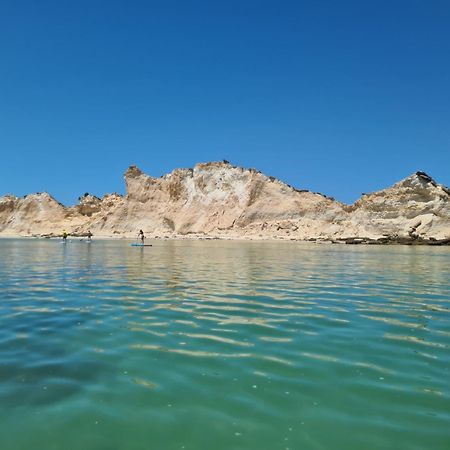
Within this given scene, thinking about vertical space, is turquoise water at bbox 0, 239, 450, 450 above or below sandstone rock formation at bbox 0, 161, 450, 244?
below

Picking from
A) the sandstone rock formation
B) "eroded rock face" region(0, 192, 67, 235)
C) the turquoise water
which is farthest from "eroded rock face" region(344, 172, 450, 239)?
"eroded rock face" region(0, 192, 67, 235)

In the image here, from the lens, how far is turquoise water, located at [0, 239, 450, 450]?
4.33 metres

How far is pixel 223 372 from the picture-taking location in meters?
6.10

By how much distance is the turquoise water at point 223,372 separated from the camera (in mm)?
4328

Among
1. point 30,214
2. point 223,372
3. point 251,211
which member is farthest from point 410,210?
point 30,214

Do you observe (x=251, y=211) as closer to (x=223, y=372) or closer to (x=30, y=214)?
(x=30, y=214)

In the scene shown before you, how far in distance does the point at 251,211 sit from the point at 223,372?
81.5m

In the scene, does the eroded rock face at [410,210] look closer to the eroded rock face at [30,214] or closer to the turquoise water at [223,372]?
the turquoise water at [223,372]

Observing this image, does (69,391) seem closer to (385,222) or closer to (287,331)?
(287,331)

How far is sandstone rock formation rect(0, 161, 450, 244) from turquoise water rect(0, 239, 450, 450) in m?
53.5

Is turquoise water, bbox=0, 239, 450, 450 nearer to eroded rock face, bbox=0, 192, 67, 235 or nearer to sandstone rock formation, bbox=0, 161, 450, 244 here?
sandstone rock formation, bbox=0, 161, 450, 244

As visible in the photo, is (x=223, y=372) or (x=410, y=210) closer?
(x=223, y=372)

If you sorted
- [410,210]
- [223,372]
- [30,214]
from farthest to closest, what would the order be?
[30,214]
[410,210]
[223,372]

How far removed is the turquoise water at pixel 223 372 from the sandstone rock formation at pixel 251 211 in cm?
5352
